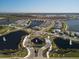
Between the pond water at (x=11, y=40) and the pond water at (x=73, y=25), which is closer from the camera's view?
the pond water at (x=11, y=40)

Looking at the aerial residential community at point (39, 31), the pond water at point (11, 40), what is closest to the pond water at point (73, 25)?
the aerial residential community at point (39, 31)

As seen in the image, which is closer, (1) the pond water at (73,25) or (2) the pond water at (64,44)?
(2) the pond water at (64,44)

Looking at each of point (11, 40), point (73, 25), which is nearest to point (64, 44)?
point (73, 25)

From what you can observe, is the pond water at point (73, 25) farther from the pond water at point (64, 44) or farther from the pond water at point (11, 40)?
the pond water at point (11, 40)

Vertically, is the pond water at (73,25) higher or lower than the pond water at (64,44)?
higher

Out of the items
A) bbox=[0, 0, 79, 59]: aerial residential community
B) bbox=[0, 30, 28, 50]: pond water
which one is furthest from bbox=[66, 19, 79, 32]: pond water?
bbox=[0, 30, 28, 50]: pond water

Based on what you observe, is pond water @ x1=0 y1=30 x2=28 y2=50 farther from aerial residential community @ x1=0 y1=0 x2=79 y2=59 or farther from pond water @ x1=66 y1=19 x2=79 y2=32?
pond water @ x1=66 y1=19 x2=79 y2=32

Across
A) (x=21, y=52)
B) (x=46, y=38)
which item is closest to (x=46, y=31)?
(x=46, y=38)
